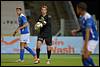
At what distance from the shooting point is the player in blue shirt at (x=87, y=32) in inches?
454

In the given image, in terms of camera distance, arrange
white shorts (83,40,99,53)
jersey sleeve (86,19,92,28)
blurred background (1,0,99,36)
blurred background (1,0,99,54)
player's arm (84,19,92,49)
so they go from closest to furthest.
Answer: player's arm (84,19,92,49), jersey sleeve (86,19,92,28), white shorts (83,40,99,53), blurred background (1,0,99,54), blurred background (1,0,99,36)

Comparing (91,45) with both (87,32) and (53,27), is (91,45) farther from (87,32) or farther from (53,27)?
(53,27)

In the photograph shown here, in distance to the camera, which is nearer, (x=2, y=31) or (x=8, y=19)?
(x=2, y=31)

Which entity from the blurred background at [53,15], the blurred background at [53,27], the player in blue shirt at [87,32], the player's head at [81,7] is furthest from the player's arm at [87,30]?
the blurred background at [53,15]

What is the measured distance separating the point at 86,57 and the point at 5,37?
521 inches

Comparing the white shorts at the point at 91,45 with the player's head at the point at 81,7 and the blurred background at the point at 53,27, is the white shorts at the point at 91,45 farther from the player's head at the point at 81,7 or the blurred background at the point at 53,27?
the blurred background at the point at 53,27

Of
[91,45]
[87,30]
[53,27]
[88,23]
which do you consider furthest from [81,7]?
[53,27]

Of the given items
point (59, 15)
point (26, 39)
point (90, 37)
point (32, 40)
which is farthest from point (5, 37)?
point (90, 37)

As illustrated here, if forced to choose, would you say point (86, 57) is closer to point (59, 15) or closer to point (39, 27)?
point (39, 27)

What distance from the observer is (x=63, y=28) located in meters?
26.7

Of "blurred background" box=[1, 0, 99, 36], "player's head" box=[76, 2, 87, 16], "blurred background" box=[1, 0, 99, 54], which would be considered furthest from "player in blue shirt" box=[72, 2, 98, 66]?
"blurred background" box=[1, 0, 99, 36]

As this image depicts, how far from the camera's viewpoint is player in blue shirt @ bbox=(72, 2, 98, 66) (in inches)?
454

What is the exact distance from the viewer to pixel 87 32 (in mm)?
11531

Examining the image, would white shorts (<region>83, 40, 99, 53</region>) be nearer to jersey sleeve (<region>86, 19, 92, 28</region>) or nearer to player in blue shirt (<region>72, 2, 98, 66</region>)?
player in blue shirt (<region>72, 2, 98, 66</region>)
